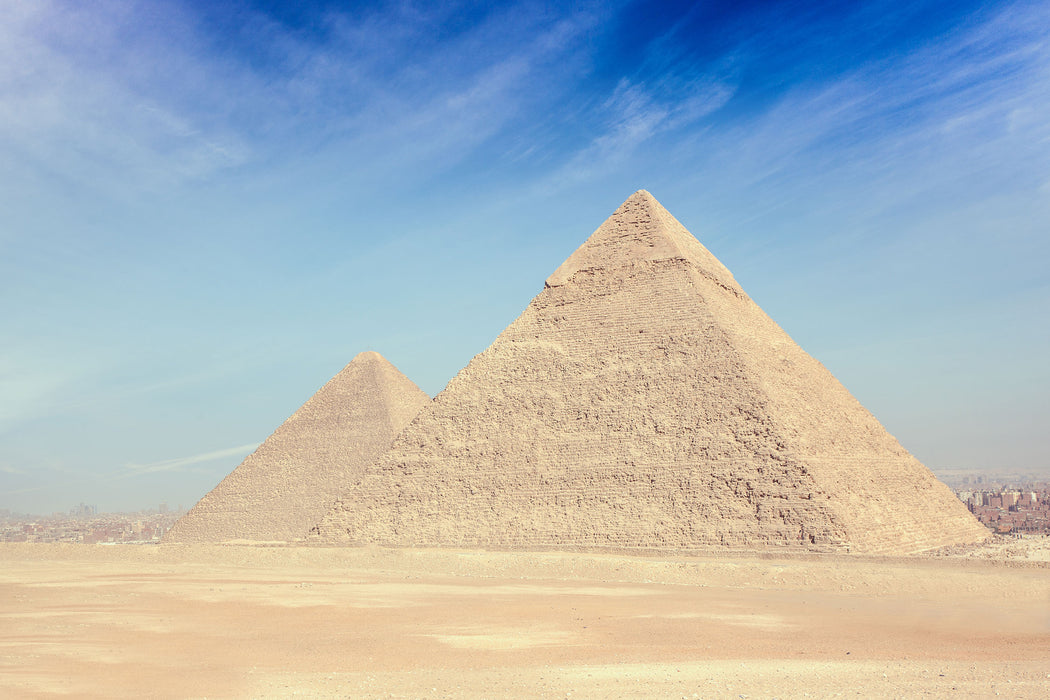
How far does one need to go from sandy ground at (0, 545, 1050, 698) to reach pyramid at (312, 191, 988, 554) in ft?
7.67

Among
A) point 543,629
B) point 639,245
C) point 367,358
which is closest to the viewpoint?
point 543,629

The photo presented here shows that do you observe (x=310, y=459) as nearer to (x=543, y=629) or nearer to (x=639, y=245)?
(x=639, y=245)

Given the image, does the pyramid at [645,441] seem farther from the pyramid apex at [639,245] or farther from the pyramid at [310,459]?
the pyramid at [310,459]

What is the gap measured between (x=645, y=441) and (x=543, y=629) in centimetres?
1489

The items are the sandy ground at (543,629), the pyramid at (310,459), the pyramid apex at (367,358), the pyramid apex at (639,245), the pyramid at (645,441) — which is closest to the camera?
the sandy ground at (543,629)

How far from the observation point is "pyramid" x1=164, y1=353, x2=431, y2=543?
41.9 m

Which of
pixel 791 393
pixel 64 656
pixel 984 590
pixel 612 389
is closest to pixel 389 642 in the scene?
pixel 64 656

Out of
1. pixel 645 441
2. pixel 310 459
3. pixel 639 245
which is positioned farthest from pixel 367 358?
pixel 645 441

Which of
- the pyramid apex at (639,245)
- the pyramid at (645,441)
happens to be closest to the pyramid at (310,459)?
the pyramid at (645,441)

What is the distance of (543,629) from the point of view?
42.1 ft

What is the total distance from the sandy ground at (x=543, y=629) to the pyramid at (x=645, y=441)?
234 cm

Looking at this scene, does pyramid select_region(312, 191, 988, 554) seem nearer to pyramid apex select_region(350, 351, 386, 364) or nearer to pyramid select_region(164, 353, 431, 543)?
pyramid select_region(164, 353, 431, 543)

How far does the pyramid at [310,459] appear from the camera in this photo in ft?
137

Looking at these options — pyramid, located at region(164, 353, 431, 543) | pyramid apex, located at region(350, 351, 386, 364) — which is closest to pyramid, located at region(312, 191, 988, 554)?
pyramid, located at region(164, 353, 431, 543)
